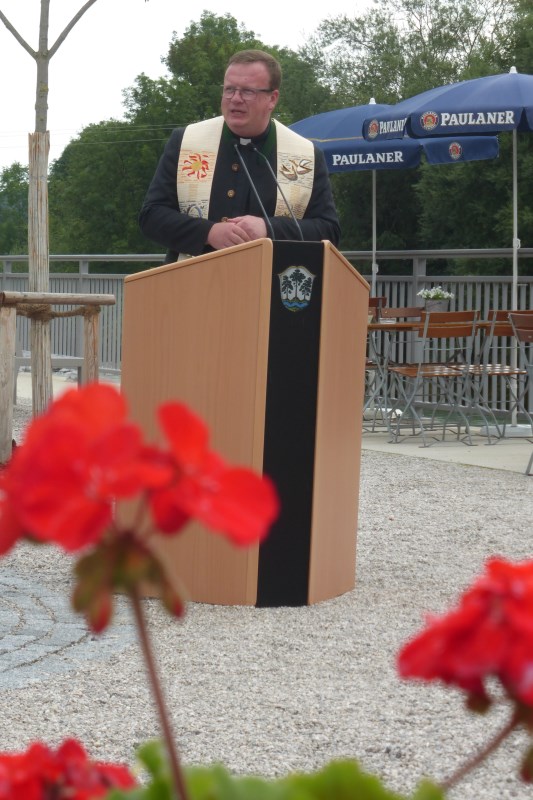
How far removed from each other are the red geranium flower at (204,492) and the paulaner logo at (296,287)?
414 cm

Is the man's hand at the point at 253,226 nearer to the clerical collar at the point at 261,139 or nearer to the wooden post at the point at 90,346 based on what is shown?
the clerical collar at the point at 261,139

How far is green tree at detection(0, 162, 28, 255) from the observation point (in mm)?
60531

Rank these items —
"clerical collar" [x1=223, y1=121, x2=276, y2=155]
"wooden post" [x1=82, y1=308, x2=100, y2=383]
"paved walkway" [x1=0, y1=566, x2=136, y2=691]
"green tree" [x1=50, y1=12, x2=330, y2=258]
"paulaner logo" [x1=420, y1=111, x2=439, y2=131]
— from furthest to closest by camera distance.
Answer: "green tree" [x1=50, y1=12, x2=330, y2=258] < "paulaner logo" [x1=420, y1=111, x2=439, y2=131] < "wooden post" [x1=82, y1=308, x2=100, y2=383] < "clerical collar" [x1=223, y1=121, x2=276, y2=155] < "paved walkway" [x1=0, y1=566, x2=136, y2=691]

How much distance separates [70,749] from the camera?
779mm

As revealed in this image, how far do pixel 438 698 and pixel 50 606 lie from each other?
1.80m

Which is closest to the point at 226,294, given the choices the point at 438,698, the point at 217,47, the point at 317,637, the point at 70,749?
the point at 317,637

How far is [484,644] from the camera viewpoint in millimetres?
606

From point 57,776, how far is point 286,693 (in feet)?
10.6

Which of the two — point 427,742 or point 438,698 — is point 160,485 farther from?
point 438,698

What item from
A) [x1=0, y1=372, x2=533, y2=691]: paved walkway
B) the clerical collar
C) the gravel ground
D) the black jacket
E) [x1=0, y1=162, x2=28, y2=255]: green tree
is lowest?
[x1=0, y1=372, x2=533, y2=691]: paved walkway

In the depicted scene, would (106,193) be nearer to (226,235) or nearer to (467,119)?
(467,119)

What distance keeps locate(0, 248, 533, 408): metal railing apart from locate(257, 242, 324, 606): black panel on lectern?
7496 mm

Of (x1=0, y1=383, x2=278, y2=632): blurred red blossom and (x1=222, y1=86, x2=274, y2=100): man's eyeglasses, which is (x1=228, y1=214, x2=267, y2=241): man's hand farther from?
(x1=0, y1=383, x2=278, y2=632): blurred red blossom

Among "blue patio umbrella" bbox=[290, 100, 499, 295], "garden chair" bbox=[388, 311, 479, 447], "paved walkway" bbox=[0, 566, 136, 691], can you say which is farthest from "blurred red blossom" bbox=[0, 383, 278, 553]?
"blue patio umbrella" bbox=[290, 100, 499, 295]
